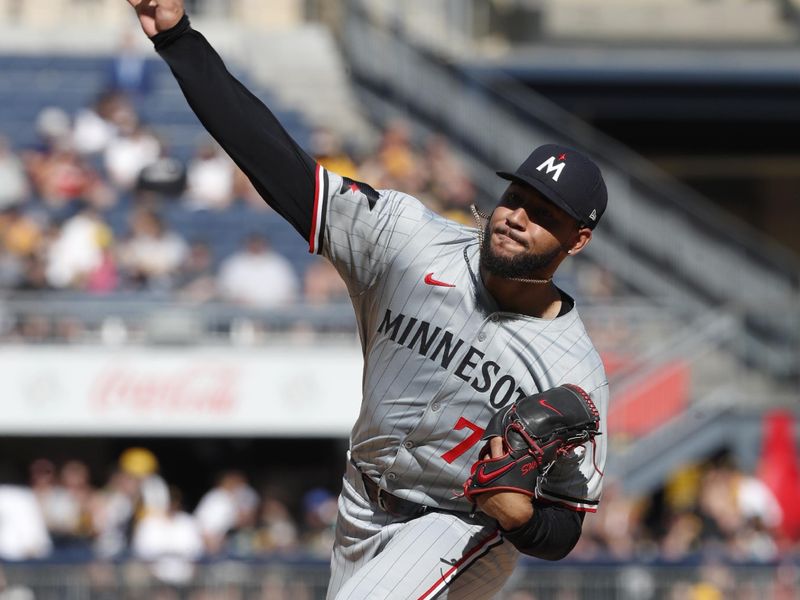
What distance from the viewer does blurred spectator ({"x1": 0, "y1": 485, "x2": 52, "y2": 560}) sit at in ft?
38.2

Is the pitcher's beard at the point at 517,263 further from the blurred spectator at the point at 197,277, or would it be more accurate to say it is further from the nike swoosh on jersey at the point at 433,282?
the blurred spectator at the point at 197,277

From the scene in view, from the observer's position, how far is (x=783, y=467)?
12945 mm

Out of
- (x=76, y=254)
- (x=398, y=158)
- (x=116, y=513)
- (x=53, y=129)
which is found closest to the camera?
(x=116, y=513)

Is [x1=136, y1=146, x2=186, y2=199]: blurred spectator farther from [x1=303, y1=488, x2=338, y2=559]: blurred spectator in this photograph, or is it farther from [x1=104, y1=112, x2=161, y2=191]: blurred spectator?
[x1=303, y1=488, x2=338, y2=559]: blurred spectator

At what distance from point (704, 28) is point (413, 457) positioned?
16.4 meters

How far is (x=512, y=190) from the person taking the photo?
4.40 meters

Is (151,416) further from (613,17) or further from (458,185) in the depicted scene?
(613,17)

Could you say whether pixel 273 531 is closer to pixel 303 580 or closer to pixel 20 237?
pixel 303 580

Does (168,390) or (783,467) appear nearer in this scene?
(783,467)

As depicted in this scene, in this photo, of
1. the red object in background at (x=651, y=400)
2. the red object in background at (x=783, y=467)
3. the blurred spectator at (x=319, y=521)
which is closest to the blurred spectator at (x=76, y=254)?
the blurred spectator at (x=319, y=521)

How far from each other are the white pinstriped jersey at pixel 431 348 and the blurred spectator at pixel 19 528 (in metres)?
7.62

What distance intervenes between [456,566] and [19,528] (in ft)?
25.8

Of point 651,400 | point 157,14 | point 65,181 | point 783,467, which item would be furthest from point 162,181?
point 157,14

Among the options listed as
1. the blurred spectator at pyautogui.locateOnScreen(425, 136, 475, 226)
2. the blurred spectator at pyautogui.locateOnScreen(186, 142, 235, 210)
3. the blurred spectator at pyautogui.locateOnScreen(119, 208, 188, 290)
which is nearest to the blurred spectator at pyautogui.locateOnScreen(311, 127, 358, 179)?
the blurred spectator at pyautogui.locateOnScreen(425, 136, 475, 226)
